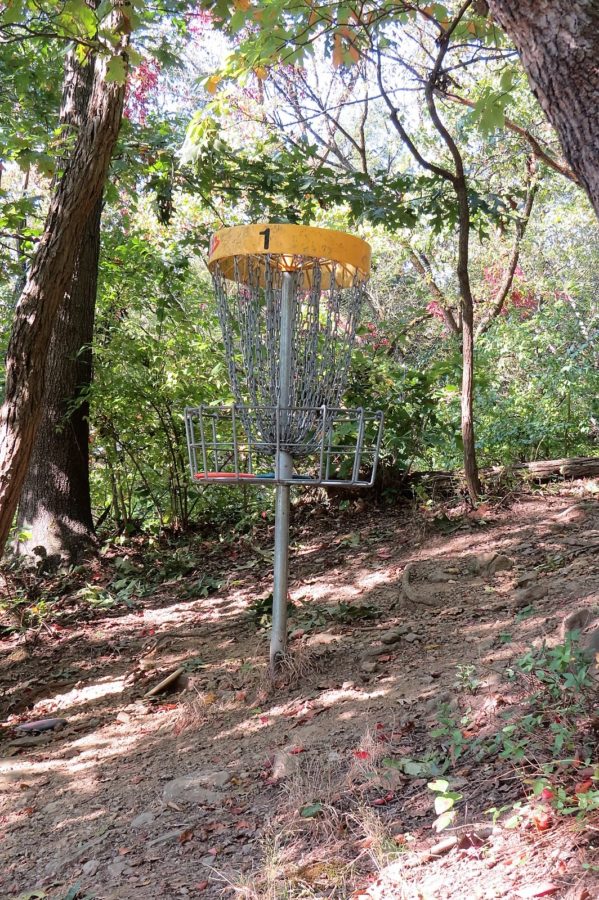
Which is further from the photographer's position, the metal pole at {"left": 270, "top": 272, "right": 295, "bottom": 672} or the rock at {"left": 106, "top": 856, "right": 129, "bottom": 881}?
the metal pole at {"left": 270, "top": 272, "right": 295, "bottom": 672}

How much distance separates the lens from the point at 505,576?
4566 millimetres

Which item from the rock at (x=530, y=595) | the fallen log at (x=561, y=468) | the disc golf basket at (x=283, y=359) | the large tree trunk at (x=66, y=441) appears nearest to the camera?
the disc golf basket at (x=283, y=359)

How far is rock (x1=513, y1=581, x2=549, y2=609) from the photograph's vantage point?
3.99 m

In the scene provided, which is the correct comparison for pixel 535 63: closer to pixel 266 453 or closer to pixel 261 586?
pixel 266 453

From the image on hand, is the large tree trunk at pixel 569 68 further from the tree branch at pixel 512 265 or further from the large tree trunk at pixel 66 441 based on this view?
the tree branch at pixel 512 265

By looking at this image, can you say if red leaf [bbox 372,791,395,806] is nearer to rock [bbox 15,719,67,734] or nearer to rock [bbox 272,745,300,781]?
rock [bbox 272,745,300,781]

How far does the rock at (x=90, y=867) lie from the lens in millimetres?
2600

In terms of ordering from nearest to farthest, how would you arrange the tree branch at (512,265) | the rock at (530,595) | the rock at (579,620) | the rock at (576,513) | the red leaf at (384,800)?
the red leaf at (384,800) → the rock at (579,620) → the rock at (530,595) → the rock at (576,513) → the tree branch at (512,265)

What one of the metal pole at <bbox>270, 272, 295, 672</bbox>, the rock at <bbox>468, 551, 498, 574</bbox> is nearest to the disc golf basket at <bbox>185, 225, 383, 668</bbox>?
the metal pole at <bbox>270, 272, 295, 672</bbox>

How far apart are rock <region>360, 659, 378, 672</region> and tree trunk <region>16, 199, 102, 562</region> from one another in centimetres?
339

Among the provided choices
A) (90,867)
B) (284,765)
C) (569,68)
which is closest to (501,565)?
(284,765)

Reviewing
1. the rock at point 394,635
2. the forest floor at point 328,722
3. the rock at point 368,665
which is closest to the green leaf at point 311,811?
the forest floor at point 328,722

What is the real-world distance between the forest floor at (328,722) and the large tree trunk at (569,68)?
1576mm

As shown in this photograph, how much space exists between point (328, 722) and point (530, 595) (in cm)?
140
